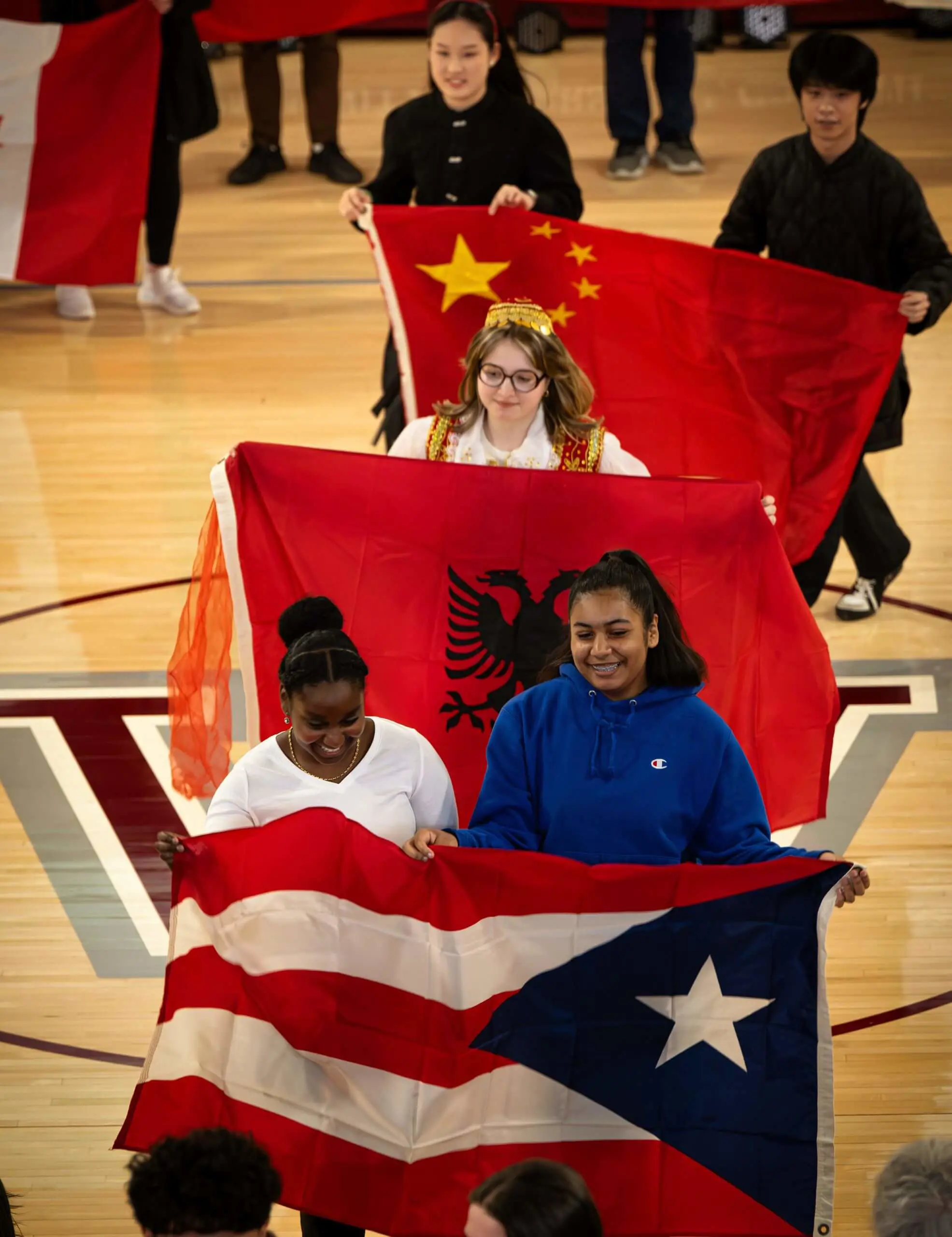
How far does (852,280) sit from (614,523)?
4.33ft

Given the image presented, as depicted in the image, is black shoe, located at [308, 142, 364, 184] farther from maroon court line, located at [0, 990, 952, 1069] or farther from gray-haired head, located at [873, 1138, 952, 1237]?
gray-haired head, located at [873, 1138, 952, 1237]

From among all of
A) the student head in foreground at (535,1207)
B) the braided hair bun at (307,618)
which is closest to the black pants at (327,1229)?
the student head in foreground at (535,1207)

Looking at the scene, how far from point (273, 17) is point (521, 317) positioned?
5.72 metres

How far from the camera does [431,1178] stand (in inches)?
105

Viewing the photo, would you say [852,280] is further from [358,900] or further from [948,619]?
[358,900]

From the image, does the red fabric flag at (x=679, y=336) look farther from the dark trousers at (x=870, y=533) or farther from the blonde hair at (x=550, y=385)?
the blonde hair at (x=550, y=385)

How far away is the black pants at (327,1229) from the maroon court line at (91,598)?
9.70 feet

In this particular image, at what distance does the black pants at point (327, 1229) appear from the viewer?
9.04 feet

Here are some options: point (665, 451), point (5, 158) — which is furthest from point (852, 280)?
point (5, 158)

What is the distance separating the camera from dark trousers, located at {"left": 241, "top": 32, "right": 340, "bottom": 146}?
9.87 meters

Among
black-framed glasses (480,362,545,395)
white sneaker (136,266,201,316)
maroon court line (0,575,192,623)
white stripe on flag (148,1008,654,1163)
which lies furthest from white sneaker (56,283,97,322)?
white stripe on flag (148,1008,654,1163)

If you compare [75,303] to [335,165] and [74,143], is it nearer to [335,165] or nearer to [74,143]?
[74,143]

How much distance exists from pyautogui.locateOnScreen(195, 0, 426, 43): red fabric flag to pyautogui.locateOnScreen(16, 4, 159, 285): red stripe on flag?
5.84 ft

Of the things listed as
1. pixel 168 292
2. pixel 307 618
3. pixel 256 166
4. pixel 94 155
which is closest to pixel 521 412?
pixel 307 618
